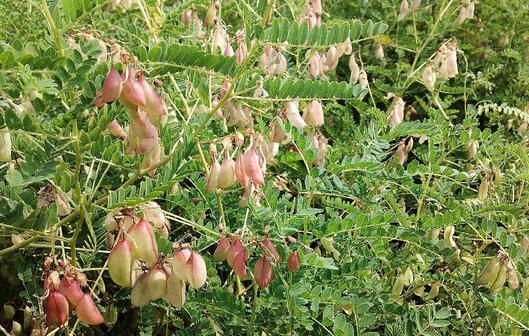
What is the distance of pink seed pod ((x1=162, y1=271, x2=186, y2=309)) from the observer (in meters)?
1.20

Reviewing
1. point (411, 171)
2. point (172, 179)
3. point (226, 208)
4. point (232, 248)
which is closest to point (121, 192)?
point (172, 179)

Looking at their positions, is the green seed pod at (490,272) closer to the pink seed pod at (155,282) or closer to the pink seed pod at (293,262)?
the pink seed pod at (293,262)

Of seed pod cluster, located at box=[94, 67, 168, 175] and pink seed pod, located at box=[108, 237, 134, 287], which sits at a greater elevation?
seed pod cluster, located at box=[94, 67, 168, 175]

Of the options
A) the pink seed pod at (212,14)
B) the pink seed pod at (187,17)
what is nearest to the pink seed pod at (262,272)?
the pink seed pod at (212,14)

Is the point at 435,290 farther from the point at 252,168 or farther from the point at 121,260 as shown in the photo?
the point at 121,260

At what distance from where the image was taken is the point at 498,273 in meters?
1.58

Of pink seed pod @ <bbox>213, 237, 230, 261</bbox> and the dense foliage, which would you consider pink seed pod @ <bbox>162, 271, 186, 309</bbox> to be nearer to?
the dense foliage

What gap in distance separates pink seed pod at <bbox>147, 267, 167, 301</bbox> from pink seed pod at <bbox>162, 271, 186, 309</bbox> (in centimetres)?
1

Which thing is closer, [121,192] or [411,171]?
[121,192]

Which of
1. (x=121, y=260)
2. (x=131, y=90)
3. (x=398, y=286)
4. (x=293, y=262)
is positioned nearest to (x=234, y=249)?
(x=293, y=262)

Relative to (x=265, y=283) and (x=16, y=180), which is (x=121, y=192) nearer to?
(x=16, y=180)

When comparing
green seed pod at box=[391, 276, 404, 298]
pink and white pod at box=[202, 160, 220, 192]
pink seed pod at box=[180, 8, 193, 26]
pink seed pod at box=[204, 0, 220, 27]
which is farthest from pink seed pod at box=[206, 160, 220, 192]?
pink seed pod at box=[180, 8, 193, 26]

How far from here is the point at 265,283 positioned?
1.36 m

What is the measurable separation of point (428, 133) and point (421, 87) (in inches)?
55.6
